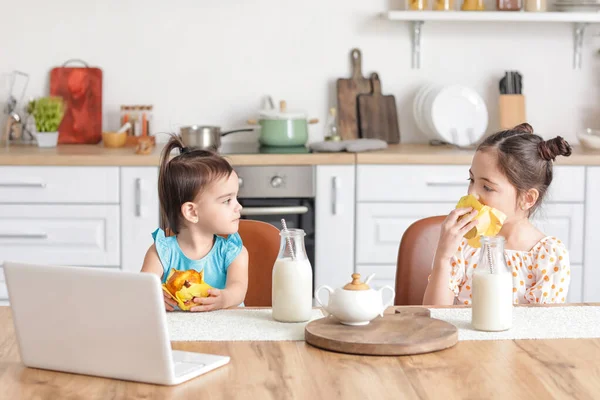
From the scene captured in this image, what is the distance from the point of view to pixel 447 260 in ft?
6.91

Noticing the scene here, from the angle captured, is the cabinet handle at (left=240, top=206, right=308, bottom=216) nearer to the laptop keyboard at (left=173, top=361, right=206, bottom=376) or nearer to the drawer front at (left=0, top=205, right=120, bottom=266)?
the drawer front at (left=0, top=205, right=120, bottom=266)

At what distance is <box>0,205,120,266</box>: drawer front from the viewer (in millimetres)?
3670

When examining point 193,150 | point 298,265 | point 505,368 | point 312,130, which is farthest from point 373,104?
point 505,368

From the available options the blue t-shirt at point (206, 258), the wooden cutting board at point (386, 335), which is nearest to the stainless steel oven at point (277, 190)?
the blue t-shirt at point (206, 258)

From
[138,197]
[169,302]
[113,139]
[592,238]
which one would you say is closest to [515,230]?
[169,302]

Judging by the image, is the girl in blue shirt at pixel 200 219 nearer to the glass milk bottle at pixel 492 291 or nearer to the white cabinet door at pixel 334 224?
the glass milk bottle at pixel 492 291

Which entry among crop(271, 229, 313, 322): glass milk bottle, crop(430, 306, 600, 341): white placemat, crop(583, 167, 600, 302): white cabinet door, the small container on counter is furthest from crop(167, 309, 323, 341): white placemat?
the small container on counter

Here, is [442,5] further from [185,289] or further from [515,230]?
[185,289]

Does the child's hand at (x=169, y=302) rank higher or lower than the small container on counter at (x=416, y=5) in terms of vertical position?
lower

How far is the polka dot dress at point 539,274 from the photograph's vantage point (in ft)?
6.99

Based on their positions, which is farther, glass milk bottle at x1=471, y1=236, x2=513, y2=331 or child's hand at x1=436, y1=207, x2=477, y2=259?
child's hand at x1=436, y1=207, x2=477, y2=259

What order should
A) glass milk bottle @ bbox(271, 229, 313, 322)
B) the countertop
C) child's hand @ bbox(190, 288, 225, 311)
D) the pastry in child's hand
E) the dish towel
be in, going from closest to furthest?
glass milk bottle @ bbox(271, 229, 313, 322), child's hand @ bbox(190, 288, 225, 311), the pastry in child's hand, the countertop, the dish towel

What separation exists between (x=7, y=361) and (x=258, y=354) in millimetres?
Answer: 407

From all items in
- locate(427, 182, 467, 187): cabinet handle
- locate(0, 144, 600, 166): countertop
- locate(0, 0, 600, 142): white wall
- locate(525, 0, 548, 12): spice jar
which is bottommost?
locate(427, 182, 467, 187): cabinet handle
